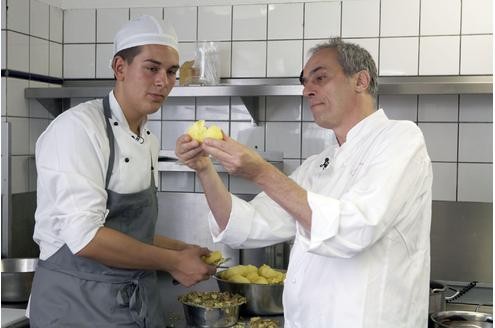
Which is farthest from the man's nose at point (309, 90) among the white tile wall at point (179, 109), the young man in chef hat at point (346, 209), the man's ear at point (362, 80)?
the white tile wall at point (179, 109)

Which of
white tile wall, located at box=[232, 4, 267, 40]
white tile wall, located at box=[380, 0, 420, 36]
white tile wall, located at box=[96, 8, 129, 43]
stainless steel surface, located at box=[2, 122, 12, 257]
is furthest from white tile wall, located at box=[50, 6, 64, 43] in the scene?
white tile wall, located at box=[380, 0, 420, 36]

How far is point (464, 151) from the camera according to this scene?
3.01m

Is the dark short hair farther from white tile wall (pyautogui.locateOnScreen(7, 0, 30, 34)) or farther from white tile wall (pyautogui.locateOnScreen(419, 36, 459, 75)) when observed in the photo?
white tile wall (pyautogui.locateOnScreen(419, 36, 459, 75))

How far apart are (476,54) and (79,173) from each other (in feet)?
6.18

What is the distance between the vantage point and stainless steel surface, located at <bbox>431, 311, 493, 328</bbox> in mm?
2168

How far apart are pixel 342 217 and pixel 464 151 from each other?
5.70 ft

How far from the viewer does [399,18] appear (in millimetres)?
3018

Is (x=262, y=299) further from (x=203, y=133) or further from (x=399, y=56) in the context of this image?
(x=399, y=56)

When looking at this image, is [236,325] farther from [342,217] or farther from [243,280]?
[342,217]

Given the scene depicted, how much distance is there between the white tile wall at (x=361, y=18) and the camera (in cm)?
304

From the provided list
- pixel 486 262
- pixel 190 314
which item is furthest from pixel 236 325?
pixel 486 262

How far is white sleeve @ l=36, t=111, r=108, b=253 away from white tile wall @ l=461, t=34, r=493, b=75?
5.70ft

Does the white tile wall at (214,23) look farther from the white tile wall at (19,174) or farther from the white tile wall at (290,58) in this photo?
the white tile wall at (19,174)

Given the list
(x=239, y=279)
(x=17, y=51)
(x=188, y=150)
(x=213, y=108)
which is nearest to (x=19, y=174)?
(x=17, y=51)
